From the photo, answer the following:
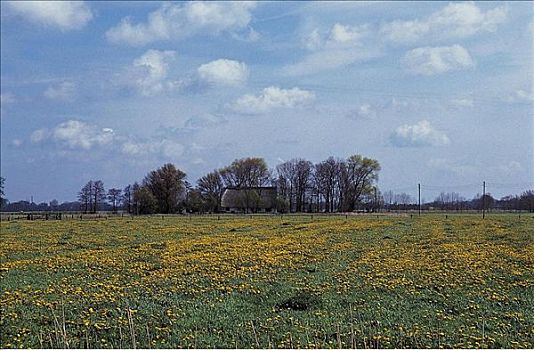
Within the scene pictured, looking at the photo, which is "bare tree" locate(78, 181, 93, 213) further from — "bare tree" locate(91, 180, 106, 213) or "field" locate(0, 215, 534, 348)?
"field" locate(0, 215, 534, 348)

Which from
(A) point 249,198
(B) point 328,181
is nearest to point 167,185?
(A) point 249,198

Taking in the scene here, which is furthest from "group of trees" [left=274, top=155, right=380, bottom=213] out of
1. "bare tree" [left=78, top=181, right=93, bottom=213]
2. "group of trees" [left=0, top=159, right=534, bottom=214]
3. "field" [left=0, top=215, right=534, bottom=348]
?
"field" [left=0, top=215, right=534, bottom=348]

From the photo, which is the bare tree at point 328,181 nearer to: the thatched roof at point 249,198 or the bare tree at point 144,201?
the thatched roof at point 249,198

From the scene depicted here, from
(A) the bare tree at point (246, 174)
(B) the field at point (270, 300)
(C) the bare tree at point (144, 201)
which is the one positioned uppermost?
(A) the bare tree at point (246, 174)

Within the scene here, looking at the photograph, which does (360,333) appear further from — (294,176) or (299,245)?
(294,176)

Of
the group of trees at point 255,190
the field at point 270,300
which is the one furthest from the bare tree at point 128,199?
the field at point 270,300

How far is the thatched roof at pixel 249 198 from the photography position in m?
102

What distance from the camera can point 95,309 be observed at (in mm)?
10375

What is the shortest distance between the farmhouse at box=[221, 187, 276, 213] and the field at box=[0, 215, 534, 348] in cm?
8073

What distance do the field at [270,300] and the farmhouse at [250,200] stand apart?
80729 mm

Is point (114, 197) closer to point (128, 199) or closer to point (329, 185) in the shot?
point (128, 199)

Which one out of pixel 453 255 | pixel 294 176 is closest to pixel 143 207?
pixel 294 176

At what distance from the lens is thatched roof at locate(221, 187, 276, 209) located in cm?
10188

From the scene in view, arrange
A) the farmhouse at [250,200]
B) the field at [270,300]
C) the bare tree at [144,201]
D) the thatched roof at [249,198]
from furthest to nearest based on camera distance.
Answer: the thatched roof at [249,198]
the farmhouse at [250,200]
the bare tree at [144,201]
the field at [270,300]
